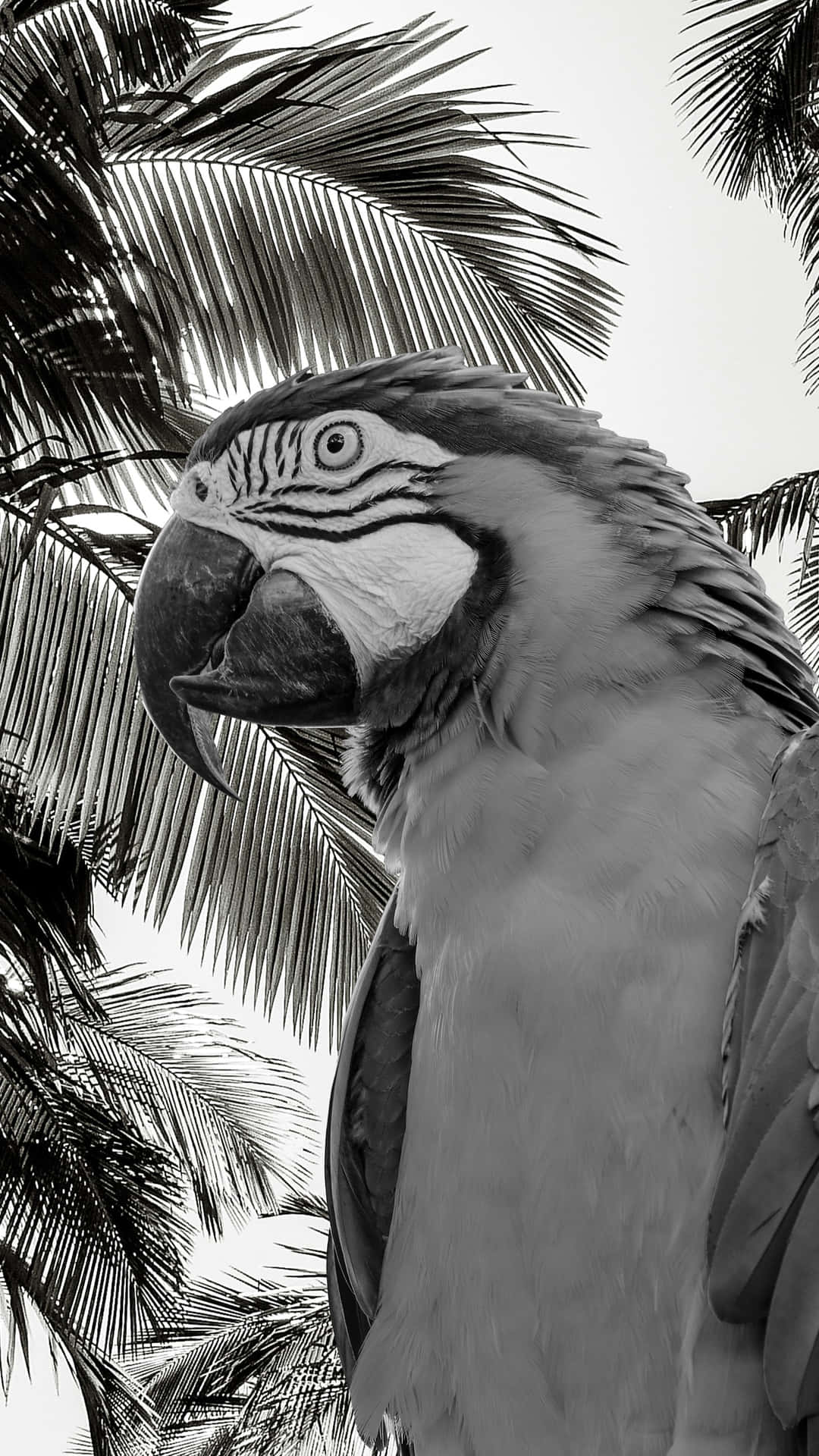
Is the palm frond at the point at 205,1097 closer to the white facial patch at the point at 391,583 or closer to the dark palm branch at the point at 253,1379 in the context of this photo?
the dark palm branch at the point at 253,1379

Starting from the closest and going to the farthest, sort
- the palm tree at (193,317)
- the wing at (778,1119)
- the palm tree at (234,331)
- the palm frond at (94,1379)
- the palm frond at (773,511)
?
the wing at (778,1119)
the palm tree at (193,317)
the palm tree at (234,331)
the palm frond at (773,511)
the palm frond at (94,1379)

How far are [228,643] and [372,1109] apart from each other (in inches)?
16.7

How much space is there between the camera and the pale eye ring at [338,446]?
1101 millimetres

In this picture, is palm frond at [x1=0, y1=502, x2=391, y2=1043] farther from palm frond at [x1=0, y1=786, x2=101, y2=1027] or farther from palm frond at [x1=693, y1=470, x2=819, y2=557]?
palm frond at [x1=693, y1=470, x2=819, y2=557]

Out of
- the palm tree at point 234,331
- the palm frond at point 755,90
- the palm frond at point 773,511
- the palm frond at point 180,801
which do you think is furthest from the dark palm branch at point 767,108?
the palm frond at point 180,801

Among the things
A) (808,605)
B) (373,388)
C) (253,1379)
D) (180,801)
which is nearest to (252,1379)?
(253,1379)

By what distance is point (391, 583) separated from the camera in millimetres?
1051

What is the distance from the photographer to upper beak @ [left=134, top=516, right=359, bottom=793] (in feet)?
3.50

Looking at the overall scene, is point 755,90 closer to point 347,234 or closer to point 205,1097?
point 347,234

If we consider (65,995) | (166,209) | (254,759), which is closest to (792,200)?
(166,209)

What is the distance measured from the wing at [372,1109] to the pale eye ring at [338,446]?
0.37 m

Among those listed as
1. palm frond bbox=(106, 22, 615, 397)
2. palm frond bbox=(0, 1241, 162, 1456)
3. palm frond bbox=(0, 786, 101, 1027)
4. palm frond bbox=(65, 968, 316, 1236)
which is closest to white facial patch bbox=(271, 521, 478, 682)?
palm frond bbox=(106, 22, 615, 397)

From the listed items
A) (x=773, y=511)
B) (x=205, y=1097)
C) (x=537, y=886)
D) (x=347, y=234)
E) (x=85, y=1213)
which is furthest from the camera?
(x=205, y=1097)

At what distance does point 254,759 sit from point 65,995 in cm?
213
